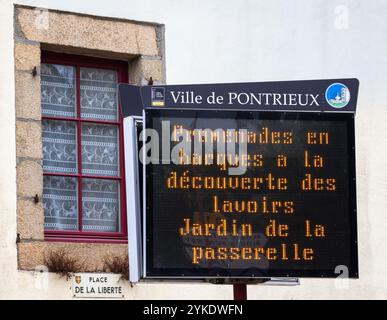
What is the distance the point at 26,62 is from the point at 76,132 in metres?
0.74

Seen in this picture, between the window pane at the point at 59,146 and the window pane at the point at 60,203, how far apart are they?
4.0 inches

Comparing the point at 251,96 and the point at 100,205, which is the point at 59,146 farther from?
the point at 251,96

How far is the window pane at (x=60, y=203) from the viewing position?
438 inches

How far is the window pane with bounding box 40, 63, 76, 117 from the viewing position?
11289 mm

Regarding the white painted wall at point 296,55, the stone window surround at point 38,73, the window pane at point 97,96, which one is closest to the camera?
the stone window surround at point 38,73

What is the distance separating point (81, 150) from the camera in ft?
37.2

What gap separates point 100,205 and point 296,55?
2284 millimetres

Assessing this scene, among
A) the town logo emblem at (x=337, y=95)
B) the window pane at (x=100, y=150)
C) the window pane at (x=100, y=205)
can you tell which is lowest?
the window pane at (x=100, y=205)

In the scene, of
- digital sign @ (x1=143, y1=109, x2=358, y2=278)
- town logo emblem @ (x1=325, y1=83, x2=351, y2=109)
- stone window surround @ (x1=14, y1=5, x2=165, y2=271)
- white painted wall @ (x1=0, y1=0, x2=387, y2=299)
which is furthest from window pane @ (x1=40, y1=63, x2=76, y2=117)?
town logo emblem @ (x1=325, y1=83, x2=351, y2=109)

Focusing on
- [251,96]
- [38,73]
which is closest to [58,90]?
[38,73]

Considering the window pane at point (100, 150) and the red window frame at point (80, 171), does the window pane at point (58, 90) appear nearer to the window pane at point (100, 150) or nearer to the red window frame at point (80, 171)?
the red window frame at point (80, 171)

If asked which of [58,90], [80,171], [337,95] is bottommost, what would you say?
[80,171]

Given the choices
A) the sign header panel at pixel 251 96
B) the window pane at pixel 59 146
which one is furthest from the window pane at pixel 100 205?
the sign header panel at pixel 251 96

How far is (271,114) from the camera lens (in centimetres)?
978
